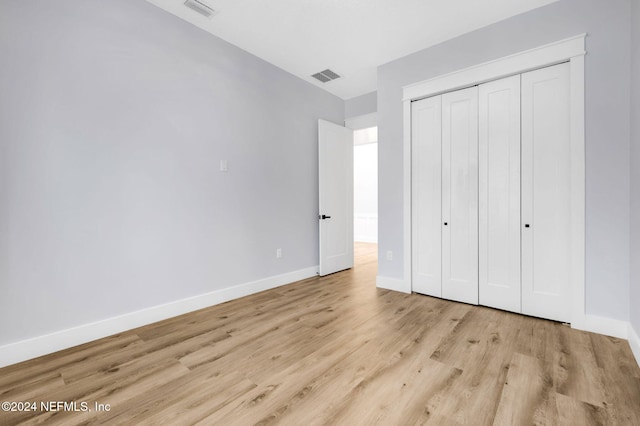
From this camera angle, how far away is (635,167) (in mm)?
2117

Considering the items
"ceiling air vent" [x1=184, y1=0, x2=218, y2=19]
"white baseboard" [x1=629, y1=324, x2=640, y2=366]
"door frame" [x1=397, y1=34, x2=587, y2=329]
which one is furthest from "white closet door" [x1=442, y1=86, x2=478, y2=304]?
"ceiling air vent" [x1=184, y1=0, x2=218, y2=19]

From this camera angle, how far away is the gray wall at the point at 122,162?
2039mm

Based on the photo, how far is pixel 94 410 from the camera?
1519 mm

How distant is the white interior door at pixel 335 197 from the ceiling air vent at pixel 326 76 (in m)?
0.60

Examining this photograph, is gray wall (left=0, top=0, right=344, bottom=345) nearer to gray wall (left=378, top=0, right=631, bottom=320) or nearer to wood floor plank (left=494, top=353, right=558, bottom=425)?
wood floor plank (left=494, top=353, right=558, bottom=425)

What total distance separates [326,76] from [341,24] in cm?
117

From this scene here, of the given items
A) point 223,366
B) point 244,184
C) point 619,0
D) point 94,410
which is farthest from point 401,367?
point 619,0

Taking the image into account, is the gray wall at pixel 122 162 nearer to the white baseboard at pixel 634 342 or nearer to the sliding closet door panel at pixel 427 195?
the sliding closet door panel at pixel 427 195

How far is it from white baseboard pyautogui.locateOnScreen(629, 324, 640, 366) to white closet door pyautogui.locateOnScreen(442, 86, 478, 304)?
113 centimetres

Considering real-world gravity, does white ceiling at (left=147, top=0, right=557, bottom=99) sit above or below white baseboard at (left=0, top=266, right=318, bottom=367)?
above

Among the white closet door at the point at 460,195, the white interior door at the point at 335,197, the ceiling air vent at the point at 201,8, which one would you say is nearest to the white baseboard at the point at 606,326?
the white closet door at the point at 460,195

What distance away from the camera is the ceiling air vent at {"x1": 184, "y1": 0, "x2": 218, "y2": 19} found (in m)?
2.63

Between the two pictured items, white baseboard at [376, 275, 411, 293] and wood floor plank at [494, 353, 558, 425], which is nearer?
wood floor plank at [494, 353, 558, 425]

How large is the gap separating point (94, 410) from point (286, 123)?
345cm
